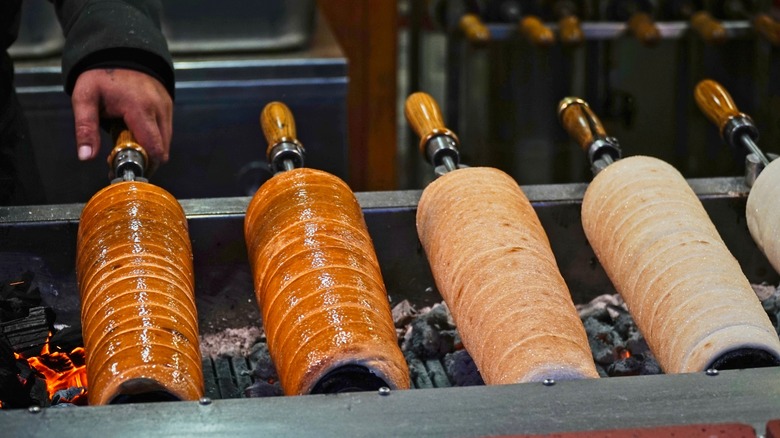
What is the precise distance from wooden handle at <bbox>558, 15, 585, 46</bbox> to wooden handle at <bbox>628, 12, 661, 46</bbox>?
0.16 metres

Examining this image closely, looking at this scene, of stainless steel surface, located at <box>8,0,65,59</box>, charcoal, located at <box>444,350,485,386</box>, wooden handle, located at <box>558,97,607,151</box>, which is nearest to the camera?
charcoal, located at <box>444,350,485,386</box>

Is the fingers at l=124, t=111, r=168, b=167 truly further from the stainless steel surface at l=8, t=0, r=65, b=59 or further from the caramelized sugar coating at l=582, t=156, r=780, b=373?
the stainless steel surface at l=8, t=0, r=65, b=59

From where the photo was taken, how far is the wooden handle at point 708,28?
335cm

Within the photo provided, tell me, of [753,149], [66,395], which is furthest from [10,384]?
[753,149]

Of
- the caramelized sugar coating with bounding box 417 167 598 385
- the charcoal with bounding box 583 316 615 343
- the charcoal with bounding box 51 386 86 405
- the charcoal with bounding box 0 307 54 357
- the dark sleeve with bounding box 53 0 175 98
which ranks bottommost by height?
the charcoal with bounding box 51 386 86 405

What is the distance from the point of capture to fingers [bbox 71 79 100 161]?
1703 millimetres

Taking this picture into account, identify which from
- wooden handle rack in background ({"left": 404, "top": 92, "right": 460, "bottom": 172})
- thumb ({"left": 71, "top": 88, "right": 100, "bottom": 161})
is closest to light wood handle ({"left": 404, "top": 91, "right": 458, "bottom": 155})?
wooden handle rack in background ({"left": 404, "top": 92, "right": 460, "bottom": 172})

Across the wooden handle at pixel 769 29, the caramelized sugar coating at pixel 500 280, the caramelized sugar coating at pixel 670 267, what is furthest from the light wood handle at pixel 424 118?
the wooden handle at pixel 769 29

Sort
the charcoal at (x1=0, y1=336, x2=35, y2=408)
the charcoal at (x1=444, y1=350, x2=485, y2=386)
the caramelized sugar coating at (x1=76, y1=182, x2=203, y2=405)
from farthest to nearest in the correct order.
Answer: the charcoal at (x1=444, y1=350, x2=485, y2=386) → the charcoal at (x1=0, y1=336, x2=35, y2=408) → the caramelized sugar coating at (x1=76, y1=182, x2=203, y2=405)

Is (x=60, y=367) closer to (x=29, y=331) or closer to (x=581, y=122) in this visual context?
(x=29, y=331)

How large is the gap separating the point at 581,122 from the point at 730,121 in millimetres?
229

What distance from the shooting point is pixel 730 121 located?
1.72 m

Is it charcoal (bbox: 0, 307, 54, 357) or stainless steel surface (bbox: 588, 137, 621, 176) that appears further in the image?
stainless steel surface (bbox: 588, 137, 621, 176)

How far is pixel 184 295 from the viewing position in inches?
52.5
